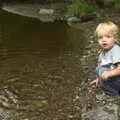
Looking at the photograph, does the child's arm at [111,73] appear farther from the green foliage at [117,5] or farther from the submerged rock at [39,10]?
the green foliage at [117,5]

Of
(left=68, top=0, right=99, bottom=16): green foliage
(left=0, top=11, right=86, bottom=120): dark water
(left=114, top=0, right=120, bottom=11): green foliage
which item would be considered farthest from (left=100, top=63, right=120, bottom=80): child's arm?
(left=114, top=0, right=120, bottom=11): green foliage

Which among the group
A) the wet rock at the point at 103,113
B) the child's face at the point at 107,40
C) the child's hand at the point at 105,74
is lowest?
the wet rock at the point at 103,113

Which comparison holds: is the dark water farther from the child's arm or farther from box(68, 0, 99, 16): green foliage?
box(68, 0, 99, 16): green foliage

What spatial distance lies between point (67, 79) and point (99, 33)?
11.5 feet

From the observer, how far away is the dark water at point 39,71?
8123 mm

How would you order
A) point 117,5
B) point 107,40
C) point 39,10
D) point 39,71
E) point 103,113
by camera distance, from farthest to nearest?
point 39,10 → point 117,5 → point 39,71 → point 103,113 → point 107,40

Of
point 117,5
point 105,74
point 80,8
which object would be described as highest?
point 117,5

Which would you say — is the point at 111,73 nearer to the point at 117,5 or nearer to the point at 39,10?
the point at 117,5

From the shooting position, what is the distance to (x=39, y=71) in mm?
10859

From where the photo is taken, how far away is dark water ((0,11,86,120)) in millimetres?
8123

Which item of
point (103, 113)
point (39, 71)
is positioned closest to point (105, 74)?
point (103, 113)

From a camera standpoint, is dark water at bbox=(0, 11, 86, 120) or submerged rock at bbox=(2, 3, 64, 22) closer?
dark water at bbox=(0, 11, 86, 120)

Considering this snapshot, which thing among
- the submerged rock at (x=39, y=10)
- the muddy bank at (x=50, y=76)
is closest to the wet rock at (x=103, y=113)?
the muddy bank at (x=50, y=76)

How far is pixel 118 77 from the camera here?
6.89 m
